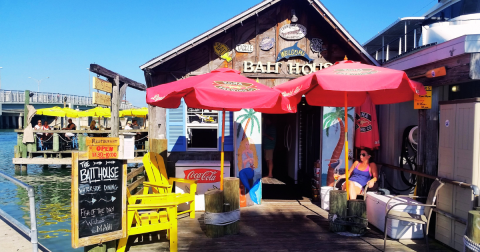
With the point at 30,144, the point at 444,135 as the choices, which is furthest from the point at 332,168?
the point at 30,144

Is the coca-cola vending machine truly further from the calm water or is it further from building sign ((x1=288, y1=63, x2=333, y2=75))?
building sign ((x1=288, y1=63, x2=333, y2=75))

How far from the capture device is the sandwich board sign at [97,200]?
367 cm

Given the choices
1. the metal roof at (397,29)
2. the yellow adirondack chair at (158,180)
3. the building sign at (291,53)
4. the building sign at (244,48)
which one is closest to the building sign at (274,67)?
the building sign at (291,53)

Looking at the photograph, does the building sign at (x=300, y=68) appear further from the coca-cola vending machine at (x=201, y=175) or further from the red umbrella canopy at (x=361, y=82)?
the coca-cola vending machine at (x=201, y=175)

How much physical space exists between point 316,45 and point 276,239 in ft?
15.0

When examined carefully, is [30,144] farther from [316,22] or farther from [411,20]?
[411,20]

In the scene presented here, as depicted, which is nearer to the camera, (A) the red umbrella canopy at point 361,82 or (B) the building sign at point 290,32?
(A) the red umbrella canopy at point 361,82

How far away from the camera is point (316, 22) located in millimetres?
7254

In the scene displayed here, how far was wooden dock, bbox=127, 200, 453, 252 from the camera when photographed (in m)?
4.38

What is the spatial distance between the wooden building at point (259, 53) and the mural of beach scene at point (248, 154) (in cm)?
44

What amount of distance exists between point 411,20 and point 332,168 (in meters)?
8.18

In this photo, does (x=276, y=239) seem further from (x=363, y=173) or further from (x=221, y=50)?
(x=221, y=50)

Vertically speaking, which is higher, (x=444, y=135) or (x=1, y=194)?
(x=444, y=135)

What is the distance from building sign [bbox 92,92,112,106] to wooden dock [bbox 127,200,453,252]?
99.6 inches
